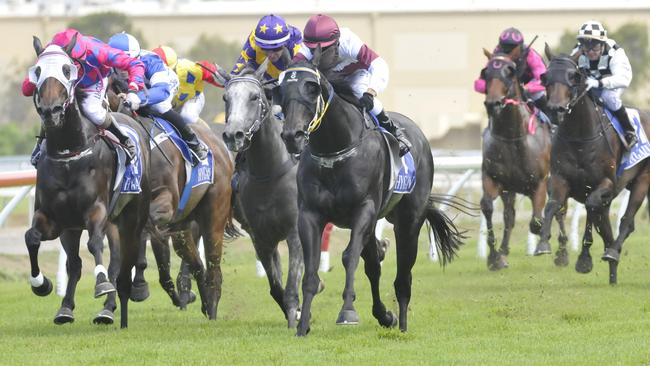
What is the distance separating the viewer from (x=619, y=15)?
64125 millimetres

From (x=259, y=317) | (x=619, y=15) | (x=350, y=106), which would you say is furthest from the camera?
(x=619, y=15)

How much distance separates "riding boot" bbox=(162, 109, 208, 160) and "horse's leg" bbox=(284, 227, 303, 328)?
46.8 inches

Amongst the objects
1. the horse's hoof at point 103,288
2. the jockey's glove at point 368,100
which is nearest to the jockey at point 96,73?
the horse's hoof at point 103,288

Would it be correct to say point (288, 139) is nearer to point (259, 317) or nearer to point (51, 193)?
point (51, 193)

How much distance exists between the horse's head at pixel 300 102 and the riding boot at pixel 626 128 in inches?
174

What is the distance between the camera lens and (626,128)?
12141 mm

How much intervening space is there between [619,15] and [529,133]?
51.5m

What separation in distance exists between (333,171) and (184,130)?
215cm

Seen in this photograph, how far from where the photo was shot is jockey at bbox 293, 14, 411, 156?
28.3 feet

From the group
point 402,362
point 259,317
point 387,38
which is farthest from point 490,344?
point 387,38

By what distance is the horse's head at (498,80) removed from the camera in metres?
13.4

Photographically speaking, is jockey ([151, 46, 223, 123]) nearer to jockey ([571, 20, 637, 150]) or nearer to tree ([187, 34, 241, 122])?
jockey ([571, 20, 637, 150])

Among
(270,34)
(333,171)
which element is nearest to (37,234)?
(333,171)

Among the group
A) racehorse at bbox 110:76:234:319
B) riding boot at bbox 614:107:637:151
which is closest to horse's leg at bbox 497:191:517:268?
riding boot at bbox 614:107:637:151
